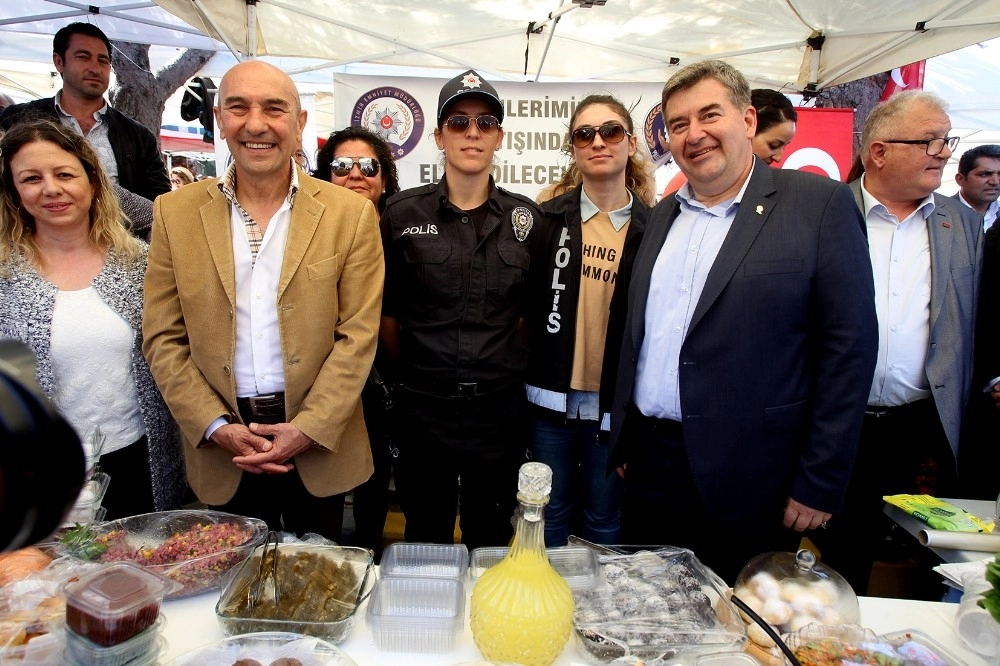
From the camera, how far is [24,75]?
8.84 m

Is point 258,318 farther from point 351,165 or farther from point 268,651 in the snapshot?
point 351,165

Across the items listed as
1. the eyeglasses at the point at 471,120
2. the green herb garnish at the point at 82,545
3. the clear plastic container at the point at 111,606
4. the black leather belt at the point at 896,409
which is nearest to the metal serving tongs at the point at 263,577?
the clear plastic container at the point at 111,606

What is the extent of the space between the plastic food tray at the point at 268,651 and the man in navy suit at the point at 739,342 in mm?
1201

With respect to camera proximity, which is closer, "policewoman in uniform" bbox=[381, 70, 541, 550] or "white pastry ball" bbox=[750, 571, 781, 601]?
"white pastry ball" bbox=[750, 571, 781, 601]

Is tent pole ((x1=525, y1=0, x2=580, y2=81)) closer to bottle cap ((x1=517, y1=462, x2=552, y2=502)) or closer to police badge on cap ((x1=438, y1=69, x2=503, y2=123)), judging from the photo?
police badge on cap ((x1=438, y1=69, x2=503, y2=123))

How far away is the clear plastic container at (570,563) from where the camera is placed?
4.52ft

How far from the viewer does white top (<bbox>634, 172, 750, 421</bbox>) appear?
6.20ft

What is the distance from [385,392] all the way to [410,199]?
84cm

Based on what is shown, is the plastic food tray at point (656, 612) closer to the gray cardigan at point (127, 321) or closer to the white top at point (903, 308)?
the white top at point (903, 308)

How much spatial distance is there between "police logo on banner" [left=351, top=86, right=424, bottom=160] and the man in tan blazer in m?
2.85

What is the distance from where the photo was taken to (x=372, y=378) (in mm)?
2617

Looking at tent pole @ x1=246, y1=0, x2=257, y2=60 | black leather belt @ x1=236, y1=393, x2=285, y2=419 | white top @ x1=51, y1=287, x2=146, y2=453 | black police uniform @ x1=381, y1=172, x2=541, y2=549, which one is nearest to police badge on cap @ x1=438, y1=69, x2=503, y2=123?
black police uniform @ x1=381, y1=172, x2=541, y2=549

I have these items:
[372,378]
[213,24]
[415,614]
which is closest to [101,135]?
[213,24]

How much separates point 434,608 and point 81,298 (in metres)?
1.79
